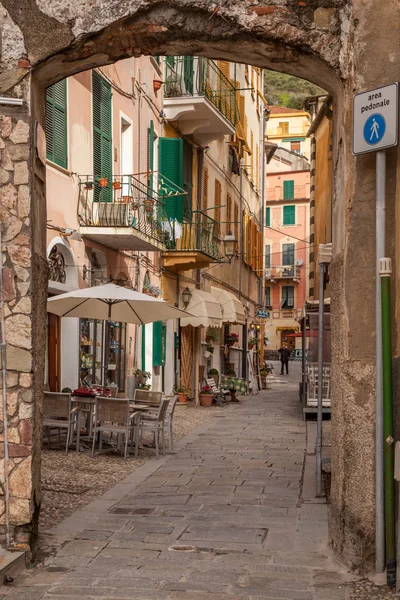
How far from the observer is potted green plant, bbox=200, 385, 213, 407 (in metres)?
22.1

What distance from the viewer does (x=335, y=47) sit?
6.23 m

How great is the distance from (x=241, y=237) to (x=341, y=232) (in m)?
25.2

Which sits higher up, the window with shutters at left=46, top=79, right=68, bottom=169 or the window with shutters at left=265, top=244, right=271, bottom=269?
the window with shutters at left=265, top=244, right=271, bottom=269

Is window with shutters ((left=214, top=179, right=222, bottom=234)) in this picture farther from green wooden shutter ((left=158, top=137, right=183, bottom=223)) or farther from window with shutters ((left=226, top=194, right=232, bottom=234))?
green wooden shutter ((left=158, top=137, right=183, bottom=223))

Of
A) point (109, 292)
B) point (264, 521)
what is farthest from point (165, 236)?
point (264, 521)

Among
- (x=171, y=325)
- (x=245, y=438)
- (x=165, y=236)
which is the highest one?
(x=165, y=236)

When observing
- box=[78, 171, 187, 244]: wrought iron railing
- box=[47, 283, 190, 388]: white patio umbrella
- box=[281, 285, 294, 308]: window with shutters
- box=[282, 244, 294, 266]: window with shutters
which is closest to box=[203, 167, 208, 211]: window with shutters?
box=[78, 171, 187, 244]: wrought iron railing

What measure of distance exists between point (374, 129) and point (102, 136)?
11497 mm

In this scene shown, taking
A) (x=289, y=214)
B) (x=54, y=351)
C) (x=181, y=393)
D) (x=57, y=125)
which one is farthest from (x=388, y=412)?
(x=289, y=214)

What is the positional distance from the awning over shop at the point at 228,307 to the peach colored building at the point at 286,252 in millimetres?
38880

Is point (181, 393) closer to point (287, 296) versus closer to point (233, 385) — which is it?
point (233, 385)

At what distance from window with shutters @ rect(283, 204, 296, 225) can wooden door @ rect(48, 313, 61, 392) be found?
5203 centimetres

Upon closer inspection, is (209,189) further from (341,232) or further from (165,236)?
(341,232)

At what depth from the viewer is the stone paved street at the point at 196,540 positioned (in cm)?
562
